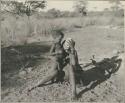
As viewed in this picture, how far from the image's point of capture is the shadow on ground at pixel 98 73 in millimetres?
6414

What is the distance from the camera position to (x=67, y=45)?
20.4 feet

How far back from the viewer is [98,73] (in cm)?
711

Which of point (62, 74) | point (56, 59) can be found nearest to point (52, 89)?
point (62, 74)

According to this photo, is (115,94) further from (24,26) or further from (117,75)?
(24,26)

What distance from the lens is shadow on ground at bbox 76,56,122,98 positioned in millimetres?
6414

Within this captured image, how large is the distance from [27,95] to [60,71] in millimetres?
783

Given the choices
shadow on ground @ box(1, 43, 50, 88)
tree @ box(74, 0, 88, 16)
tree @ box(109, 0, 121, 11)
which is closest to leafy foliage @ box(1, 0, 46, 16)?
shadow on ground @ box(1, 43, 50, 88)

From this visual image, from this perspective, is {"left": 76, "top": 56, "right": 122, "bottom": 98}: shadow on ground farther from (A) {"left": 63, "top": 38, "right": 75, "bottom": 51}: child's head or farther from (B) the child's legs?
(A) {"left": 63, "top": 38, "right": 75, "bottom": 51}: child's head

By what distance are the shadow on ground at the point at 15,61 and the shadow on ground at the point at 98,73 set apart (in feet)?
3.90

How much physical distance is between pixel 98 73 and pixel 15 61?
6.34 feet

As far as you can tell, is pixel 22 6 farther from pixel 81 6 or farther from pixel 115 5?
pixel 115 5

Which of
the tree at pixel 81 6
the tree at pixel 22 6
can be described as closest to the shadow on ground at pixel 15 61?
the tree at pixel 22 6

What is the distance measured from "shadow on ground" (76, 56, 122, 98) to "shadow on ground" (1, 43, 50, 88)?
46.7 inches

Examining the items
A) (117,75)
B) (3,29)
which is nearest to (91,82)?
(117,75)
